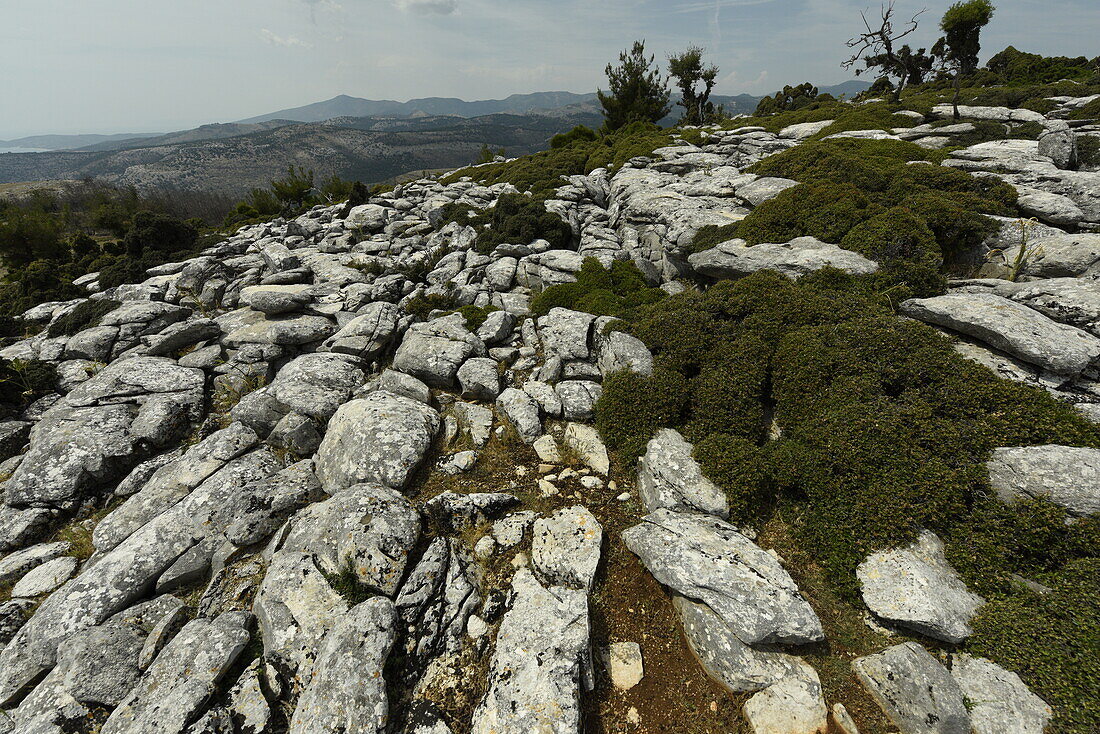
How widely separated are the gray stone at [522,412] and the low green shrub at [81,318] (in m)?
21.6

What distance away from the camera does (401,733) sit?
5.86 metres

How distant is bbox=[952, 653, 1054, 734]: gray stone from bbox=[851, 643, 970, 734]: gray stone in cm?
14

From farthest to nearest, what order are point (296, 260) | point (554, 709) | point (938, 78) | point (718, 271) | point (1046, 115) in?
1. point (938, 78)
2. point (1046, 115)
3. point (296, 260)
4. point (718, 271)
5. point (554, 709)

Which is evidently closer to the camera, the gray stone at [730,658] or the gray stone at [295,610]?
the gray stone at [730,658]

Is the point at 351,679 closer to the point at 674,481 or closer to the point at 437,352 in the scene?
the point at 674,481

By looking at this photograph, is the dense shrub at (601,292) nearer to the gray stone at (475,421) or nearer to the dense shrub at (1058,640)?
the gray stone at (475,421)

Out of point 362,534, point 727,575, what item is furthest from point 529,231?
point 727,575

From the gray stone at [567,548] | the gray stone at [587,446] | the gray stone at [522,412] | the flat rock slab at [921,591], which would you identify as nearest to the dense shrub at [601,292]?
the gray stone at [522,412]

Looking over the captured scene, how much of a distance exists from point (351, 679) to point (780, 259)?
575 inches

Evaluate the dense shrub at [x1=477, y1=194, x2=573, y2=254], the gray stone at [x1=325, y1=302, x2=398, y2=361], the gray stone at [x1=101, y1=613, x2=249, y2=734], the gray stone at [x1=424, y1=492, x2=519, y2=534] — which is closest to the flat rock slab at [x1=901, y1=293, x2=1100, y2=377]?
the gray stone at [x1=424, y1=492, x2=519, y2=534]

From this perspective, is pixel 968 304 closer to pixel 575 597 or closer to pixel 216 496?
pixel 575 597

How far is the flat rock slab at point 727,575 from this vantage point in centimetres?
608

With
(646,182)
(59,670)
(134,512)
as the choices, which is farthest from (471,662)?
(646,182)

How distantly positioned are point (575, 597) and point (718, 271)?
1166 centimetres
